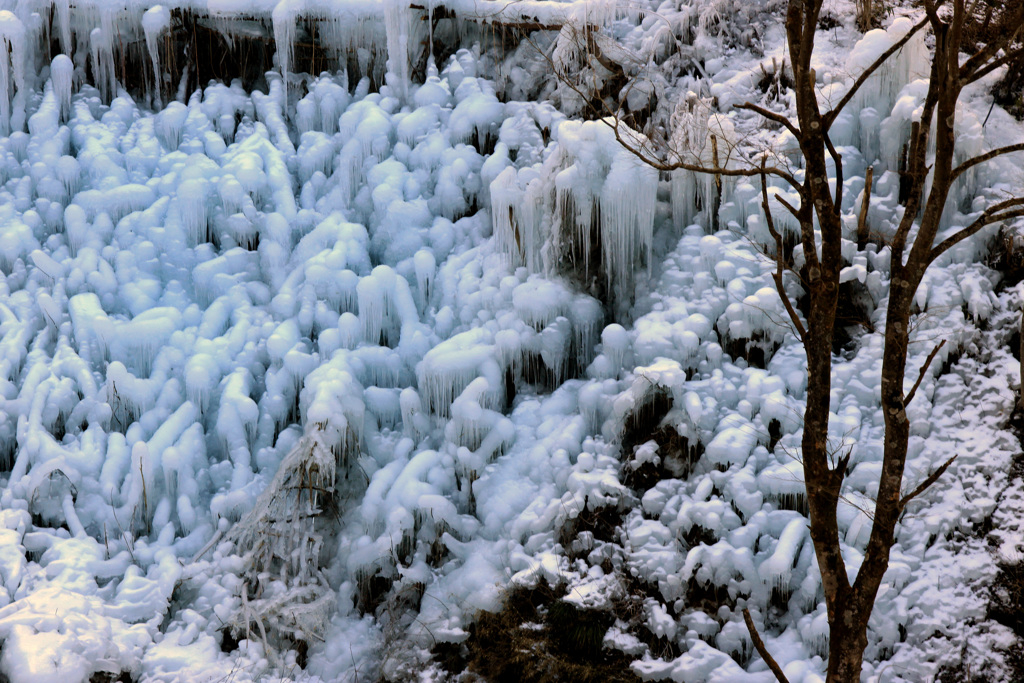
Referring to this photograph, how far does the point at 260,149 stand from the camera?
7184 mm

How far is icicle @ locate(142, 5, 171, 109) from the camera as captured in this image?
24.6ft

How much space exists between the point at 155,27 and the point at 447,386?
4191 millimetres

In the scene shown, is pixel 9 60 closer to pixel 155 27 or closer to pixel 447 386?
pixel 155 27

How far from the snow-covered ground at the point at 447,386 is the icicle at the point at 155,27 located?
636mm

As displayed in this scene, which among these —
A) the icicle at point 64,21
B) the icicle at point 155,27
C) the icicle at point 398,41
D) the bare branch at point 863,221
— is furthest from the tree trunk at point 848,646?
the icicle at point 64,21

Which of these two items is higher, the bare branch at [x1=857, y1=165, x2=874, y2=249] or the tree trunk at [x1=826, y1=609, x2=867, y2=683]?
the bare branch at [x1=857, y1=165, x2=874, y2=249]

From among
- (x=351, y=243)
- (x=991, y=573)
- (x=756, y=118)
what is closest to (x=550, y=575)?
(x=991, y=573)

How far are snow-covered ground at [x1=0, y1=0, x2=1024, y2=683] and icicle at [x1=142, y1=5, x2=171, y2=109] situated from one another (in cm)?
64

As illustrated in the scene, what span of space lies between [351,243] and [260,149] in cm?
129

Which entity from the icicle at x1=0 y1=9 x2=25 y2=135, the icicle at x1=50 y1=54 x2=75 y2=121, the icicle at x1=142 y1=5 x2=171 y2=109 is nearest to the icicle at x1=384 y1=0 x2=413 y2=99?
the icicle at x1=142 y1=5 x2=171 y2=109

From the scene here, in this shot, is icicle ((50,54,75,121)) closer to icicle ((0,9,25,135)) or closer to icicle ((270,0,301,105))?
icicle ((0,9,25,135))

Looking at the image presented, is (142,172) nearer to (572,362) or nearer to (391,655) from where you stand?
(572,362)

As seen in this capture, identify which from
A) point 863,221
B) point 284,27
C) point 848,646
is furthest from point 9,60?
point 848,646

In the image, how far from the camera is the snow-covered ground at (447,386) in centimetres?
500
